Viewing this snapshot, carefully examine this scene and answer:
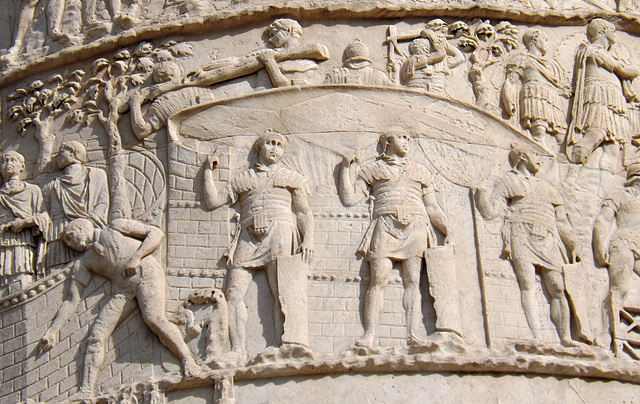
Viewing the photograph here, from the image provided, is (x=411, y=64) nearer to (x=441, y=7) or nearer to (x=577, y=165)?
(x=441, y=7)

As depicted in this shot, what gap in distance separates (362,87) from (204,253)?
233 centimetres

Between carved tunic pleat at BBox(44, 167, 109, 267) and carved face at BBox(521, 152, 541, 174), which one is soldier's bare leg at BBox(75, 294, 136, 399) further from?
carved face at BBox(521, 152, 541, 174)

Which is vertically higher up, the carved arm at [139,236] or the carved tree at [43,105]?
the carved tree at [43,105]

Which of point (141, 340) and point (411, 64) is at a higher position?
point (411, 64)

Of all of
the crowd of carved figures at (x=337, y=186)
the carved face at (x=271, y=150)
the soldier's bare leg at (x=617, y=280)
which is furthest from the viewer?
the carved face at (x=271, y=150)

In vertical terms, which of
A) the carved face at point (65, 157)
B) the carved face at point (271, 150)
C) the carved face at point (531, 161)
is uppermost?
the carved face at point (65, 157)

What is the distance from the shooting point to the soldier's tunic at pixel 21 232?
10.5m

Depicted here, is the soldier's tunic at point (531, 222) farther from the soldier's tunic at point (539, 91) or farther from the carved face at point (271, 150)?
the carved face at point (271, 150)

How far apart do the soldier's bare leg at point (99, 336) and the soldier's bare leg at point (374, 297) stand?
2.18 metres

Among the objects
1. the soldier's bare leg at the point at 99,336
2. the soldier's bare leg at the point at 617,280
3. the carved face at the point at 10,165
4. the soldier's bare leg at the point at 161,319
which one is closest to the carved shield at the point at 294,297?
the soldier's bare leg at the point at 161,319

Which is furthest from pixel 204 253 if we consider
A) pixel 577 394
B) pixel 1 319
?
pixel 577 394

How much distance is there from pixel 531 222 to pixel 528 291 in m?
0.71

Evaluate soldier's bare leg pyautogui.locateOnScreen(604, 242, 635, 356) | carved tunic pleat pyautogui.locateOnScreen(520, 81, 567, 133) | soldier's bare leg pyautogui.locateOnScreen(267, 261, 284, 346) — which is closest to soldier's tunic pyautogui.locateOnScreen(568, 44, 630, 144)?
carved tunic pleat pyautogui.locateOnScreen(520, 81, 567, 133)

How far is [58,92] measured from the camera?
447 inches
